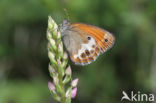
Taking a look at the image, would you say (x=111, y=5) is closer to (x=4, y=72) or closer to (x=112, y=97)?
(x=112, y=97)

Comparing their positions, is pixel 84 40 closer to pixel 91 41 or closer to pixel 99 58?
pixel 91 41

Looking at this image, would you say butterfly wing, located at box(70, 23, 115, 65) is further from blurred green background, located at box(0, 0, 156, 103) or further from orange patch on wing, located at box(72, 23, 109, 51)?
blurred green background, located at box(0, 0, 156, 103)

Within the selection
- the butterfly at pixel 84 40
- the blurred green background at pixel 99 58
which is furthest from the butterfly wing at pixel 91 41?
the blurred green background at pixel 99 58

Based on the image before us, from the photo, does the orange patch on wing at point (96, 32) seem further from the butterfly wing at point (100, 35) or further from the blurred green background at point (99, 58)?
the blurred green background at point (99, 58)

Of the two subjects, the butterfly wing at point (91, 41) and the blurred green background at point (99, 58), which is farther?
the blurred green background at point (99, 58)

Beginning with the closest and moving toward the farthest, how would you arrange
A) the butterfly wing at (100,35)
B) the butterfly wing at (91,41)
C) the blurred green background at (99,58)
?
the butterfly wing at (91,41), the butterfly wing at (100,35), the blurred green background at (99,58)

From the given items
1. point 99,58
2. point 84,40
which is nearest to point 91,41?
point 84,40

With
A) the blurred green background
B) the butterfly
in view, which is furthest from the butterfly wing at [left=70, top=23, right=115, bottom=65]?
the blurred green background

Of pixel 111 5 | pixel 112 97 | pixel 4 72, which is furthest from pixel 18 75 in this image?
pixel 111 5
